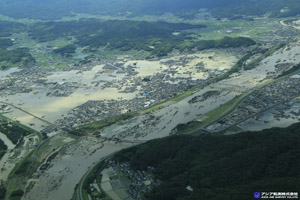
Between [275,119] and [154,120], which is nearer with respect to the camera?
[275,119]

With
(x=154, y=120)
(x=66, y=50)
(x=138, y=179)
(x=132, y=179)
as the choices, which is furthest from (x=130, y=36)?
(x=138, y=179)

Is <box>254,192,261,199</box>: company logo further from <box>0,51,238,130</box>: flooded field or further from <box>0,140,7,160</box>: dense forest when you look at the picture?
<box>0,51,238,130</box>: flooded field

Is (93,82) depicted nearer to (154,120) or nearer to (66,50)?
(154,120)

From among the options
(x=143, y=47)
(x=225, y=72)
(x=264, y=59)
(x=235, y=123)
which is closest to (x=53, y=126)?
(x=235, y=123)

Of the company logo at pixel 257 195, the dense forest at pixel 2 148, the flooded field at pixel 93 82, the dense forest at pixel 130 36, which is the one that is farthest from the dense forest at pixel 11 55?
the company logo at pixel 257 195

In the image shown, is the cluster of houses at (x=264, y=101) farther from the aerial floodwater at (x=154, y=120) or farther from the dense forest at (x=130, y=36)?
the dense forest at (x=130, y=36)

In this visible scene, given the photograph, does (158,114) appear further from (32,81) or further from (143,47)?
(143,47)
